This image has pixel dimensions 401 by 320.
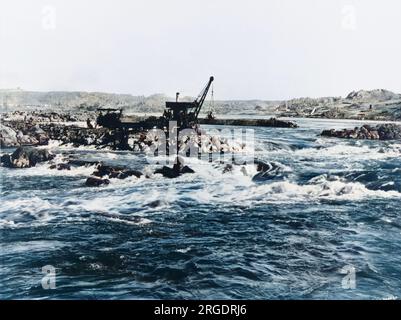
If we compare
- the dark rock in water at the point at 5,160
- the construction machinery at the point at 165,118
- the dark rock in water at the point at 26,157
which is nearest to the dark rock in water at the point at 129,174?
the construction machinery at the point at 165,118

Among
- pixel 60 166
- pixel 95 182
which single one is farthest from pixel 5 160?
pixel 95 182

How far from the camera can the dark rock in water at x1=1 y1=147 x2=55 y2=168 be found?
15312 mm

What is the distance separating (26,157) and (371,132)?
471 inches

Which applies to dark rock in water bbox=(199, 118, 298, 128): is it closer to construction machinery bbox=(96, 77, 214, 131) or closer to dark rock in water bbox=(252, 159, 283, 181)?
construction machinery bbox=(96, 77, 214, 131)

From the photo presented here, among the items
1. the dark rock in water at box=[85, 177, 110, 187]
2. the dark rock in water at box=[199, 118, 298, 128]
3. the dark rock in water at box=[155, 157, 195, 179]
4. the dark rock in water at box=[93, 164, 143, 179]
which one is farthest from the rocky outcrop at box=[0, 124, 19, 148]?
the dark rock in water at box=[199, 118, 298, 128]

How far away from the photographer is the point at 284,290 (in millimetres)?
11836

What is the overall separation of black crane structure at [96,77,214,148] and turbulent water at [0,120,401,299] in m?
0.91

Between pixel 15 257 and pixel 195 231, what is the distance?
509 centimetres

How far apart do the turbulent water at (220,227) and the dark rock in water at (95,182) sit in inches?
6.7

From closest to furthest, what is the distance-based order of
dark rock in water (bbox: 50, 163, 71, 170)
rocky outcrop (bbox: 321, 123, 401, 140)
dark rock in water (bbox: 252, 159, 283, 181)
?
1. dark rock in water (bbox: 252, 159, 283, 181)
2. dark rock in water (bbox: 50, 163, 71, 170)
3. rocky outcrop (bbox: 321, 123, 401, 140)

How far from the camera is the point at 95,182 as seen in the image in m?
15.2

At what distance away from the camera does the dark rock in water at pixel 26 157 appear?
1531 cm

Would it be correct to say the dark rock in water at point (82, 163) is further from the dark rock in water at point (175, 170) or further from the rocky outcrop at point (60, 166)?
the dark rock in water at point (175, 170)
